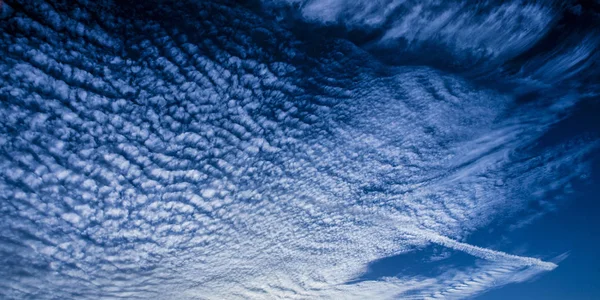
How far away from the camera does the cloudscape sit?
2.52 metres

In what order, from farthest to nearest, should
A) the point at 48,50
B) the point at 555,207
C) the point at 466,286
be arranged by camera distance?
the point at 466,286 < the point at 555,207 < the point at 48,50

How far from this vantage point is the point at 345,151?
159 inches

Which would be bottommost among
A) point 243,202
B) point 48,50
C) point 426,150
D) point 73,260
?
point 73,260

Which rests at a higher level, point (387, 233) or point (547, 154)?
point (547, 154)

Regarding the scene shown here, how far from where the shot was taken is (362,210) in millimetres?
5250

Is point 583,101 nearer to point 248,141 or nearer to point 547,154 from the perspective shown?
point 547,154

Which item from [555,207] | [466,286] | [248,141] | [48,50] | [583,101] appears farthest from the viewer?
[466,286]

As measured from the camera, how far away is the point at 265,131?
3.47 meters

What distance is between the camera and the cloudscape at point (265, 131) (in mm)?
2523

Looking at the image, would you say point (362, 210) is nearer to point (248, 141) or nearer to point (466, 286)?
point (248, 141)

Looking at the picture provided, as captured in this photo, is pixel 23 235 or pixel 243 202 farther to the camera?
pixel 243 202

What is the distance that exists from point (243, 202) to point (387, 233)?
344cm

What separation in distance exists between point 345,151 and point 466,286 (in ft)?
30.4

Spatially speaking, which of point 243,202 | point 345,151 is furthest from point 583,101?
point 243,202
